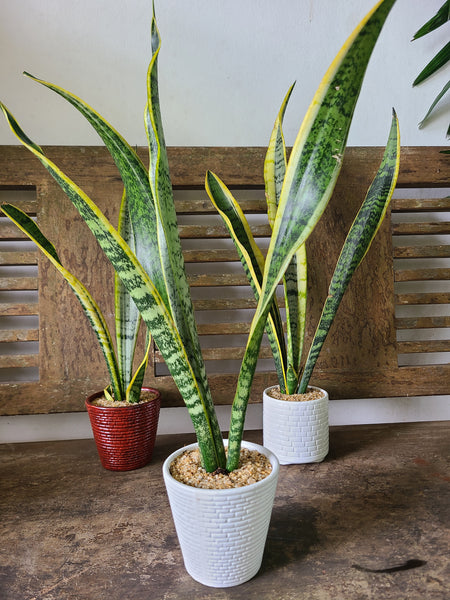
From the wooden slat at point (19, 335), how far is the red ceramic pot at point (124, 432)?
22 cm

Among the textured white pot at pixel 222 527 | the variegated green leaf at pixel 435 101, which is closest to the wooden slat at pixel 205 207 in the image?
the variegated green leaf at pixel 435 101

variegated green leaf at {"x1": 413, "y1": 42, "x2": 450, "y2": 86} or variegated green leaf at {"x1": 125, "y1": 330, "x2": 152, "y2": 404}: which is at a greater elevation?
variegated green leaf at {"x1": 413, "y1": 42, "x2": 450, "y2": 86}

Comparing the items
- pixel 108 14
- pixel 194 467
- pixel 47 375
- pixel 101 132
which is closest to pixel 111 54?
pixel 108 14

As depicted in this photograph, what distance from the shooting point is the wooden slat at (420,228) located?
3.27 feet

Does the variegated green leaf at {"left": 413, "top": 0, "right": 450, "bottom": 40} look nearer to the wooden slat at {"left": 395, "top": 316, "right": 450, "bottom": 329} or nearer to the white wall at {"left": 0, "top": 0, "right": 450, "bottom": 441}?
the white wall at {"left": 0, "top": 0, "right": 450, "bottom": 441}

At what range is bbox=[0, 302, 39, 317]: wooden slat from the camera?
2.94ft

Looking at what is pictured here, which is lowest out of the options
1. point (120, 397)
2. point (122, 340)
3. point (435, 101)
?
point (120, 397)

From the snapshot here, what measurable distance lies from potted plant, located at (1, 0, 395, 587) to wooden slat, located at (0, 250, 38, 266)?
452mm

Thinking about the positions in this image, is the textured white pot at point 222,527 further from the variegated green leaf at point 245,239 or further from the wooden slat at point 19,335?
the wooden slat at point 19,335

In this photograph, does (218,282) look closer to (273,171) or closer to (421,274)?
(273,171)

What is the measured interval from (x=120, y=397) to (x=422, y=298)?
728mm

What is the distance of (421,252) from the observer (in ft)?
3.26

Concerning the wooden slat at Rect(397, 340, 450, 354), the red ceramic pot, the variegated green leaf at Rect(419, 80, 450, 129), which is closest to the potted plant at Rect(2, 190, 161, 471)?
the red ceramic pot

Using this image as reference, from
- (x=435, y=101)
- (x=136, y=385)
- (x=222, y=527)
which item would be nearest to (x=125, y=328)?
(x=136, y=385)
